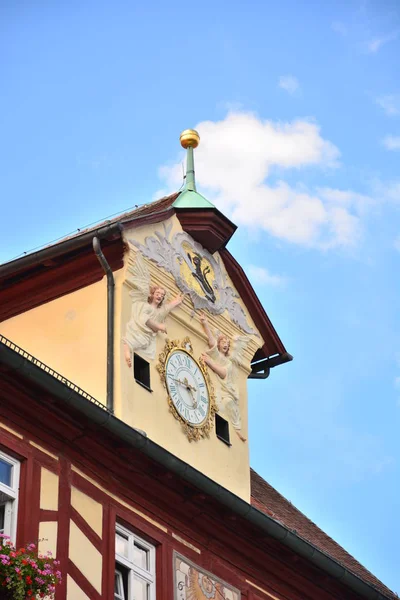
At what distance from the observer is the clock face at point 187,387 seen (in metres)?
23.9

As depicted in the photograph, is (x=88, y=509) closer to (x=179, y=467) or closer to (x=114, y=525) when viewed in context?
(x=114, y=525)

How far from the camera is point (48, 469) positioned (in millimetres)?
19625

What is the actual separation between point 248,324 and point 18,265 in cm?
416

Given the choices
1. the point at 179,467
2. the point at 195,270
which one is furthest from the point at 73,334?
the point at 179,467

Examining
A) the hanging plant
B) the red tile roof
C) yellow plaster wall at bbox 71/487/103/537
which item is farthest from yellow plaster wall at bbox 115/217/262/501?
the hanging plant

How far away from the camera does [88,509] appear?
65.6 feet

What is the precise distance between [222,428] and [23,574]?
7800mm

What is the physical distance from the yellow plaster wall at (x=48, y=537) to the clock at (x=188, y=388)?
4.64m

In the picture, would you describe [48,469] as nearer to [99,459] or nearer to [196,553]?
[99,459]

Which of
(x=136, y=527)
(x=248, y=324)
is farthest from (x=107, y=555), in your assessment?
(x=248, y=324)

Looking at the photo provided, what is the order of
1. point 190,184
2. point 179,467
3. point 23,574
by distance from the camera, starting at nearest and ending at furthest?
point 23,574 → point 179,467 → point 190,184

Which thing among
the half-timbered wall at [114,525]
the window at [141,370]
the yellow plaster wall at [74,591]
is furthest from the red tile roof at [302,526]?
the yellow plaster wall at [74,591]

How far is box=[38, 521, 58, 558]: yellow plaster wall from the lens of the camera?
1894cm

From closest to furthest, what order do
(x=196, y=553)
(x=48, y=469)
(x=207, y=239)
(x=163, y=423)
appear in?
(x=48, y=469)
(x=196, y=553)
(x=163, y=423)
(x=207, y=239)
